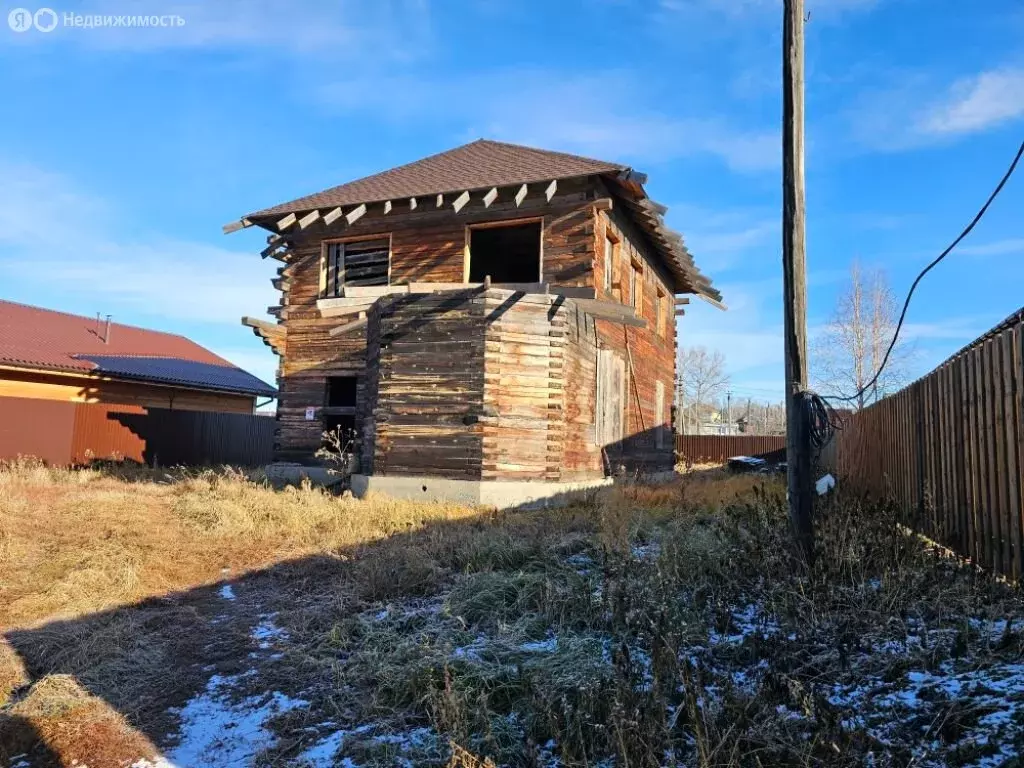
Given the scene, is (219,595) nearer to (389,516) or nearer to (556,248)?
(389,516)

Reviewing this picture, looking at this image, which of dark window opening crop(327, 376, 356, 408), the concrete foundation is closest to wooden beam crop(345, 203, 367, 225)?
dark window opening crop(327, 376, 356, 408)

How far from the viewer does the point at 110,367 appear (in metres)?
20.5

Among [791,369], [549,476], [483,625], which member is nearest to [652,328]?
[549,476]

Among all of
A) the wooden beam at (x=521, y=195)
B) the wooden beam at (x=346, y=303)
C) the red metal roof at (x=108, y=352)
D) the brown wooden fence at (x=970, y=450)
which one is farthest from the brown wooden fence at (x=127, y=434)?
the brown wooden fence at (x=970, y=450)

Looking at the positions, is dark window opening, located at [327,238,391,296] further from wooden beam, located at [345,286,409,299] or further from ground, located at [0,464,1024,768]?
ground, located at [0,464,1024,768]

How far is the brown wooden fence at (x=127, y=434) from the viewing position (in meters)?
17.9

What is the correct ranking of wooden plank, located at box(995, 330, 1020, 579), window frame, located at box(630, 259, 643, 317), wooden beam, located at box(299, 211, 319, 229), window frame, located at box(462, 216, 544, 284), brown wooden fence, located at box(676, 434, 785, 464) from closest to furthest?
wooden plank, located at box(995, 330, 1020, 579), window frame, located at box(462, 216, 544, 284), wooden beam, located at box(299, 211, 319, 229), window frame, located at box(630, 259, 643, 317), brown wooden fence, located at box(676, 434, 785, 464)

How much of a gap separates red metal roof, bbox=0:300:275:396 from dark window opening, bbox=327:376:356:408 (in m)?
7.82

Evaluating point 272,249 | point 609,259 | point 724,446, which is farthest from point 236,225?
point 724,446

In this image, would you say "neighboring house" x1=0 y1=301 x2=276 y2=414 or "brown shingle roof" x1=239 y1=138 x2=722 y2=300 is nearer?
"brown shingle roof" x1=239 y1=138 x2=722 y2=300

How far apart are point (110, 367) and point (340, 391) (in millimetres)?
8713

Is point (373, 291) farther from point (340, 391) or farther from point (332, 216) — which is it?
point (340, 391)

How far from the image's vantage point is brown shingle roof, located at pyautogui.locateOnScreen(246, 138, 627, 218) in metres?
13.5

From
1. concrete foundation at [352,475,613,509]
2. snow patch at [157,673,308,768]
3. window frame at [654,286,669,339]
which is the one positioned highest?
window frame at [654,286,669,339]
